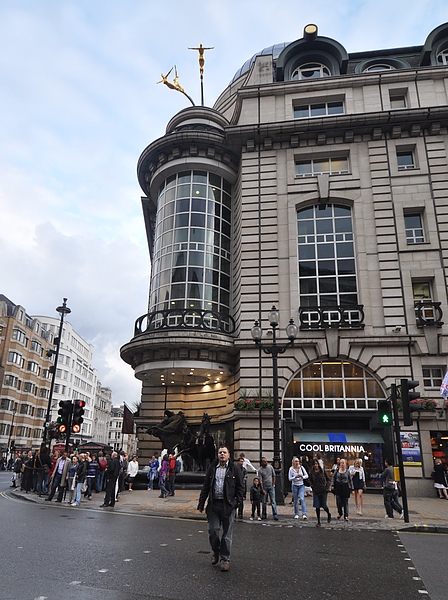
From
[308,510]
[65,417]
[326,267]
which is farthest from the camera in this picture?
[326,267]

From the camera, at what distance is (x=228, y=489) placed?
6898mm

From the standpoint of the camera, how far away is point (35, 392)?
74875 mm

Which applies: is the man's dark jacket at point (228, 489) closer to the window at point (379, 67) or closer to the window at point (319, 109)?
the window at point (319, 109)

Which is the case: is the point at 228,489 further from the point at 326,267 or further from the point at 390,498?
the point at 326,267

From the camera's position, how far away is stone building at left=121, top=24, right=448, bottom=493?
69.1 ft

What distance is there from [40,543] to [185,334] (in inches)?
563

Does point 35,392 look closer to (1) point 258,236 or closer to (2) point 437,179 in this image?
(1) point 258,236

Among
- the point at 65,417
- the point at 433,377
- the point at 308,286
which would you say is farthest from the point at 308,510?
the point at 308,286

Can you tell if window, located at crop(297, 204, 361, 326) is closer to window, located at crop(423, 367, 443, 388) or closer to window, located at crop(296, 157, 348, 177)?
window, located at crop(296, 157, 348, 177)

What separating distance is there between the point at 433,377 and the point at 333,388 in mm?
4743

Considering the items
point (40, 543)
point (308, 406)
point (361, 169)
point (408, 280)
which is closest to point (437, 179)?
point (361, 169)

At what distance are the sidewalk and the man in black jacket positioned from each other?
5.47 metres

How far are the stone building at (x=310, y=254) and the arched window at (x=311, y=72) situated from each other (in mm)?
85

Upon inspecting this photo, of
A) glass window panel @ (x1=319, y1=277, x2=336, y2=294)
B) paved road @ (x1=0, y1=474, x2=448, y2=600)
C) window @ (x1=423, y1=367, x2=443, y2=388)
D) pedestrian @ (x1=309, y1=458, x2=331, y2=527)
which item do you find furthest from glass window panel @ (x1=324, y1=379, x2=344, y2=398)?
paved road @ (x1=0, y1=474, x2=448, y2=600)
